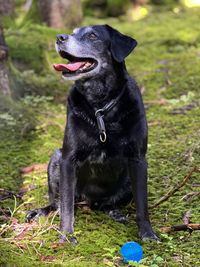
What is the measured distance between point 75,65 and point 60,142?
2.39 m

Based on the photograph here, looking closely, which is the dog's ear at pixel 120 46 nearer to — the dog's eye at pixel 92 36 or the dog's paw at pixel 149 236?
the dog's eye at pixel 92 36

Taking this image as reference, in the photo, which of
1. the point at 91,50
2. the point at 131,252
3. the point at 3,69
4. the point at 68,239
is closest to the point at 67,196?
the point at 68,239

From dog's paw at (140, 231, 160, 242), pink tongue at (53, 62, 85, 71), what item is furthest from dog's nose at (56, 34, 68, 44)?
dog's paw at (140, 231, 160, 242)

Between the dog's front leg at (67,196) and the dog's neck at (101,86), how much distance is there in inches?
22.5

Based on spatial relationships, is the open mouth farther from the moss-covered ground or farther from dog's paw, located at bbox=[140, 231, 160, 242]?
dog's paw, located at bbox=[140, 231, 160, 242]

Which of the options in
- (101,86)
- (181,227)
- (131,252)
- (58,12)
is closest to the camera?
(131,252)

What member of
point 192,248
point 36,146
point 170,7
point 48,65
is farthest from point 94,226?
point 170,7

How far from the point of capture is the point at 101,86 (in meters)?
4.60

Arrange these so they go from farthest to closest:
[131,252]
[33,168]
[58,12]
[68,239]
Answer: [58,12] < [33,168] < [68,239] < [131,252]

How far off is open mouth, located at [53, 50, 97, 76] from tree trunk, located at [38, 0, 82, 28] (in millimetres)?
9052

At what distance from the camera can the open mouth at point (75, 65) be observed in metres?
4.34

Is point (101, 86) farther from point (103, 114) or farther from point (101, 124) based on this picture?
point (101, 124)

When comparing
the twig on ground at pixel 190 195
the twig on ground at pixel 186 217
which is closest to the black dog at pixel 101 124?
the twig on ground at pixel 186 217

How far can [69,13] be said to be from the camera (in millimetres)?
13539
